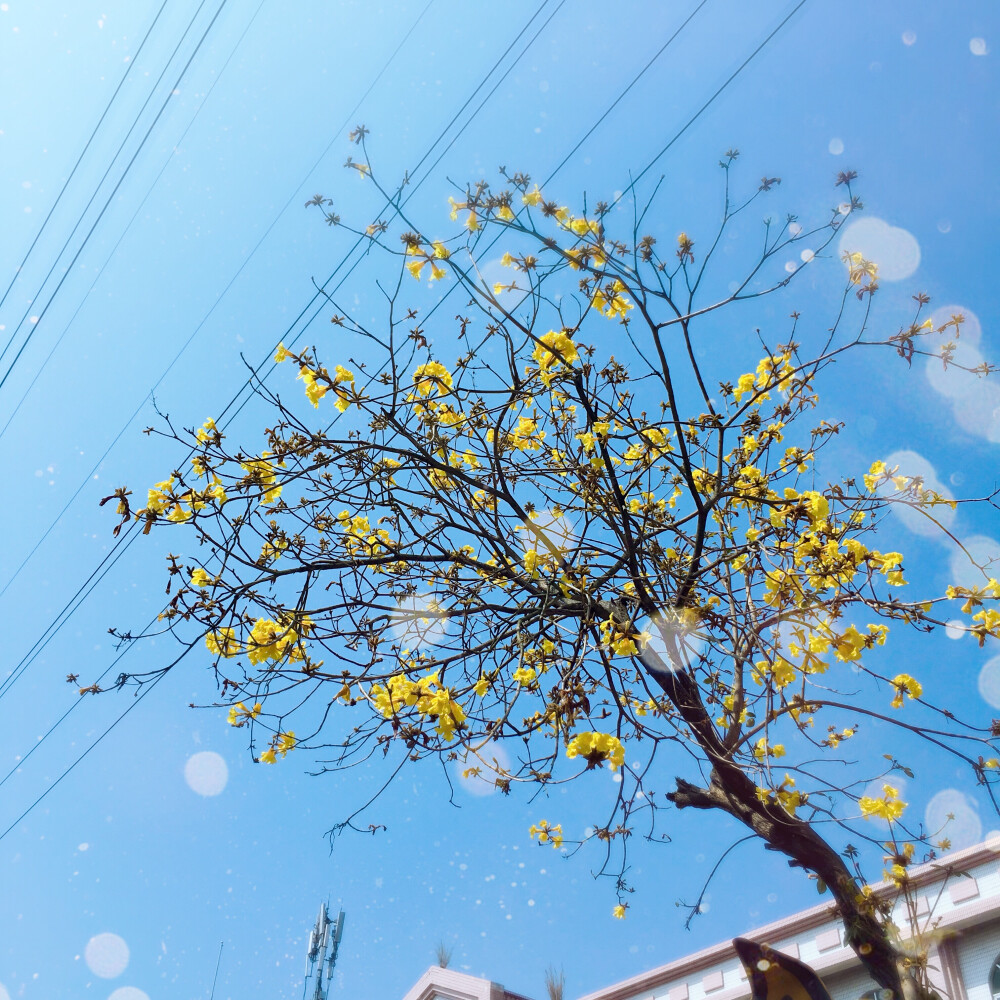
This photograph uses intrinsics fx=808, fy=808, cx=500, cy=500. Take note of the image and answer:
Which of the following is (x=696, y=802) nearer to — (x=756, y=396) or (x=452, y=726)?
(x=452, y=726)

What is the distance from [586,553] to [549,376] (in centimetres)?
83

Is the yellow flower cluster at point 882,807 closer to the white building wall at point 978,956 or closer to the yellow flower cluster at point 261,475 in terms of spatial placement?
the yellow flower cluster at point 261,475

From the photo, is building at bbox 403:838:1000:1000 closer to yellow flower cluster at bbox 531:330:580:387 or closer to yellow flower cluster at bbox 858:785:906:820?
yellow flower cluster at bbox 858:785:906:820

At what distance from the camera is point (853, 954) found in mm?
6898

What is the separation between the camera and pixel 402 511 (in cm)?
349

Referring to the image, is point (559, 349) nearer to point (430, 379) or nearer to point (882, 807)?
point (430, 379)

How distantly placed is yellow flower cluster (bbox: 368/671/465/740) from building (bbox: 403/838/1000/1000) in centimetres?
403

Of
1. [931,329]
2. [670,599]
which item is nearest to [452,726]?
[670,599]

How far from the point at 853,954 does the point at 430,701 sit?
20.5 ft

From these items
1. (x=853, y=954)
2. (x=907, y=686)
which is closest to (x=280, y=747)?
(x=907, y=686)

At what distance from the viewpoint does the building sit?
20.4ft

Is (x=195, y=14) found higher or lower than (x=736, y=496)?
higher

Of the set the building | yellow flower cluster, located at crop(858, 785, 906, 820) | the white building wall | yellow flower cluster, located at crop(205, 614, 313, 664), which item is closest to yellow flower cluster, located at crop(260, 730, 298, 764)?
yellow flower cluster, located at crop(205, 614, 313, 664)

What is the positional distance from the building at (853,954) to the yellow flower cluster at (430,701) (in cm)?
403
